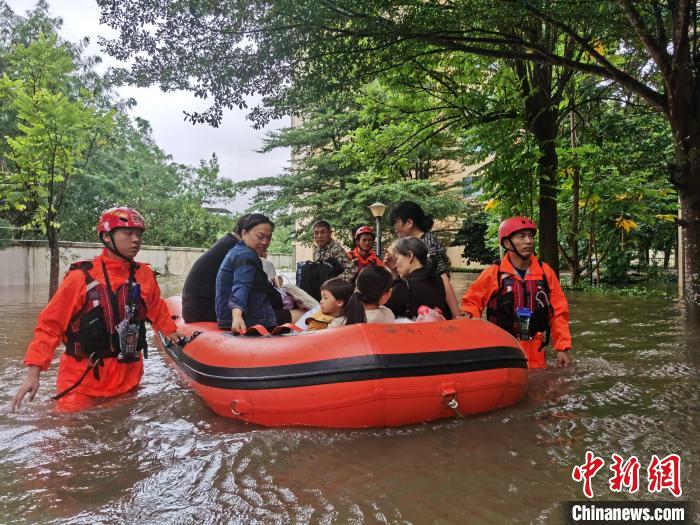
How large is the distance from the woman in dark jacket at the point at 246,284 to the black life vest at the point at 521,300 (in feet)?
6.44

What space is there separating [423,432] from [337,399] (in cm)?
62

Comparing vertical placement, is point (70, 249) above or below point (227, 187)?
below

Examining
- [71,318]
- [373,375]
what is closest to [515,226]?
[373,375]

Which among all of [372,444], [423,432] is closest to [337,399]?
[372,444]

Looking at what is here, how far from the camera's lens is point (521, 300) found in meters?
4.35

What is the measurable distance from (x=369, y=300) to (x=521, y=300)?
1377 mm

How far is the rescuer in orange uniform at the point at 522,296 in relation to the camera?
4.28 metres

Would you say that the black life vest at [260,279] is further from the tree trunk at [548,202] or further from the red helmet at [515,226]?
the tree trunk at [548,202]

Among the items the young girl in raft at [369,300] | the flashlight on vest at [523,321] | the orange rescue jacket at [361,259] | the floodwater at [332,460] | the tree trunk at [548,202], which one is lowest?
the floodwater at [332,460]

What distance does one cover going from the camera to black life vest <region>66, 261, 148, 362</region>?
363cm

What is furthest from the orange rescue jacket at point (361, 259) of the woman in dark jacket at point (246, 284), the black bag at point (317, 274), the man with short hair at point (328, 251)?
the woman in dark jacket at point (246, 284)

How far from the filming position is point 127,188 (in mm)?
21047

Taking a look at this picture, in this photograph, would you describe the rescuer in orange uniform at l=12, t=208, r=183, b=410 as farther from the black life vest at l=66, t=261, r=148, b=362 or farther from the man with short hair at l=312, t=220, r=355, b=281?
the man with short hair at l=312, t=220, r=355, b=281

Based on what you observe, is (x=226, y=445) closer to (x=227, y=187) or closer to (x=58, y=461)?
(x=58, y=461)
